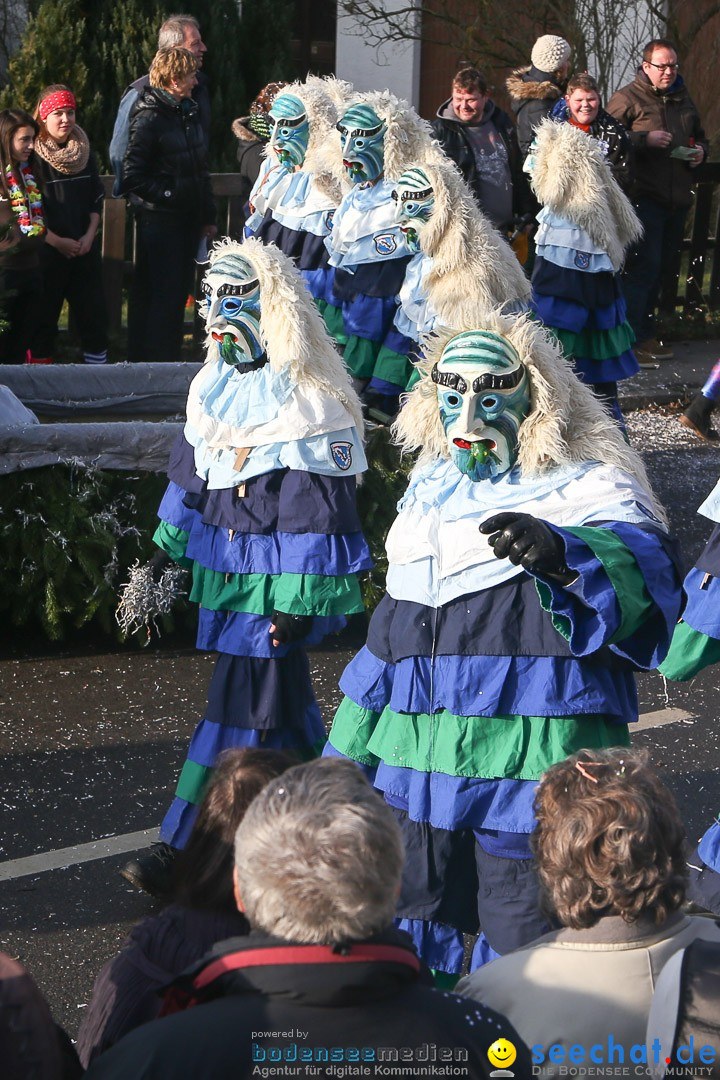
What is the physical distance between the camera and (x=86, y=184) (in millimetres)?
9250

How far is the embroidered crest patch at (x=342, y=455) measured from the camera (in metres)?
4.73

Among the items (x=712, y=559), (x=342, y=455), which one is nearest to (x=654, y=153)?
(x=342, y=455)

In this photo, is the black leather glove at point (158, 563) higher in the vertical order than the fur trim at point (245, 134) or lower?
lower

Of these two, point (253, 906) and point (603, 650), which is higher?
point (253, 906)

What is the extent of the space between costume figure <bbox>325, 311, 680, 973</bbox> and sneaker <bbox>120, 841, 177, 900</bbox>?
43.9 inches

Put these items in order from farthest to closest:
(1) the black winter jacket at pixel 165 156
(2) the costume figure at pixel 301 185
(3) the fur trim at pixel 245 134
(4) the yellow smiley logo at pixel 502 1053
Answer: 1. (3) the fur trim at pixel 245 134
2. (1) the black winter jacket at pixel 165 156
3. (2) the costume figure at pixel 301 185
4. (4) the yellow smiley logo at pixel 502 1053

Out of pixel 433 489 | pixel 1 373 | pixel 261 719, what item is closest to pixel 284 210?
pixel 1 373

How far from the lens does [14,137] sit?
337 inches

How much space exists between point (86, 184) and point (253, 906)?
25.4 ft

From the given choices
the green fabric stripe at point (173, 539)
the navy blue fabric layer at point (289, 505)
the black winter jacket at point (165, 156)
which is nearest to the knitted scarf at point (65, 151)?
the black winter jacket at point (165, 156)

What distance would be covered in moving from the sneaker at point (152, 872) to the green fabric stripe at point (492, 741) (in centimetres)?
129

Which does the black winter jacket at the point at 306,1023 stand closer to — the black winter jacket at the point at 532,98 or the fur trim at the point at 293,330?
the fur trim at the point at 293,330

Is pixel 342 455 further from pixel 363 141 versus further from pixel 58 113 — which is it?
pixel 58 113

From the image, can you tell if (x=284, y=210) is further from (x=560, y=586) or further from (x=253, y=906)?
(x=253, y=906)
